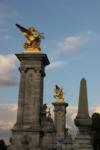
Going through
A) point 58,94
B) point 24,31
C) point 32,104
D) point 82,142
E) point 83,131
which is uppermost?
point 24,31

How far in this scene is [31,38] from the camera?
4425cm

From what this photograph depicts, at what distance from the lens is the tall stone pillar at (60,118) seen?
2544 inches

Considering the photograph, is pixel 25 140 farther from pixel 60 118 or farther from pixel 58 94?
pixel 58 94

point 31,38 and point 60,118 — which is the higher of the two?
point 31,38

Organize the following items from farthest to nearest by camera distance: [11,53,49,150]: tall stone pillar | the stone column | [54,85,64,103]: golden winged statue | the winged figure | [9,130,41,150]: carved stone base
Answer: the winged figure
[54,85,64,103]: golden winged statue
the stone column
[11,53,49,150]: tall stone pillar
[9,130,41,150]: carved stone base

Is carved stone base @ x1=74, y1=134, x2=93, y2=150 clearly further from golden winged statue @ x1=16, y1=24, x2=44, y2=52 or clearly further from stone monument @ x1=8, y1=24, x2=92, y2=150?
golden winged statue @ x1=16, y1=24, x2=44, y2=52

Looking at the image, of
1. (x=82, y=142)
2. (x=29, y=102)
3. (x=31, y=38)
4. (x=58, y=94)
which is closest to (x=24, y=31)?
(x=31, y=38)

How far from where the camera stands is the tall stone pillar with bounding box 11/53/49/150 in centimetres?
4066

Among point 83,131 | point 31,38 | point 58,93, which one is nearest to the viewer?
point 83,131

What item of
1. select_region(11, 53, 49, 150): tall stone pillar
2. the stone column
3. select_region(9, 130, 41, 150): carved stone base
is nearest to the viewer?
select_region(9, 130, 41, 150): carved stone base

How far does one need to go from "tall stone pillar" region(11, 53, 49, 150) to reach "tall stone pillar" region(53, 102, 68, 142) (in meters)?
22.4

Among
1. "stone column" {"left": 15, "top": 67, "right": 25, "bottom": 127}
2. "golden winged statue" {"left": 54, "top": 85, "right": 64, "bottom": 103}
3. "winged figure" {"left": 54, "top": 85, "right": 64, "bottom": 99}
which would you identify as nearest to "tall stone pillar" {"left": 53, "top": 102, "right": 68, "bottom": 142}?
"golden winged statue" {"left": 54, "top": 85, "right": 64, "bottom": 103}

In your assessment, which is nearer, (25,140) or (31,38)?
(25,140)

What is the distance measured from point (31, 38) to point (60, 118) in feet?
78.4
